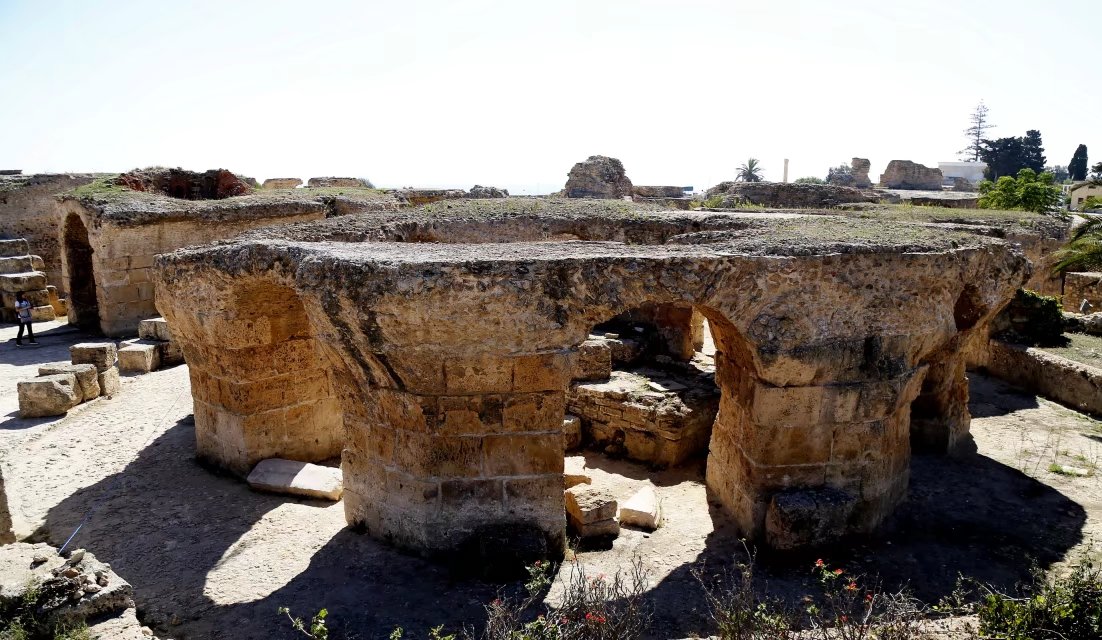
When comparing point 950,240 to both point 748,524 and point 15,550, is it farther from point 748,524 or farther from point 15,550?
point 15,550

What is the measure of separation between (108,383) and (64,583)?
6.08 meters

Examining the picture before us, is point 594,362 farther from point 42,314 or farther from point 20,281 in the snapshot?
point 20,281

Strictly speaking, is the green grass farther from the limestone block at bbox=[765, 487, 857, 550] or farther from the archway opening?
the archway opening

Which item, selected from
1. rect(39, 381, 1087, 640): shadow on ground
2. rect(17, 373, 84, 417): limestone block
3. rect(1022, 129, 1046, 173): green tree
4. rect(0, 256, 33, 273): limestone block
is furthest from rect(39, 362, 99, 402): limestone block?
rect(1022, 129, 1046, 173): green tree

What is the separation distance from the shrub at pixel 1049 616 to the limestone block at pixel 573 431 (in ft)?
15.5

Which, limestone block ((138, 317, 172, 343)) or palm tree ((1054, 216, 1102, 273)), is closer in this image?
limestone block ((138, 317, 172, 343))

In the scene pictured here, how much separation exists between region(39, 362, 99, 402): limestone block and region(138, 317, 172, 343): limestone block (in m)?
1.53

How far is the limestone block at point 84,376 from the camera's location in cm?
919

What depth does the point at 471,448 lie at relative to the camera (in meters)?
5.35

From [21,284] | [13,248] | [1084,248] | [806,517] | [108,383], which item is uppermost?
[13,248]

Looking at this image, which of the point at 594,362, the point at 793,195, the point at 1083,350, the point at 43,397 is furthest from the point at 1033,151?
the point at 43,397

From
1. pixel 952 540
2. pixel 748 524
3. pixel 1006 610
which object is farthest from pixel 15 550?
pixel 952 540

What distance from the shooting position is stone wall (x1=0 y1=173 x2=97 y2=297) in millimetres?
15938

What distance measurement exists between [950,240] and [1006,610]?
319cm
